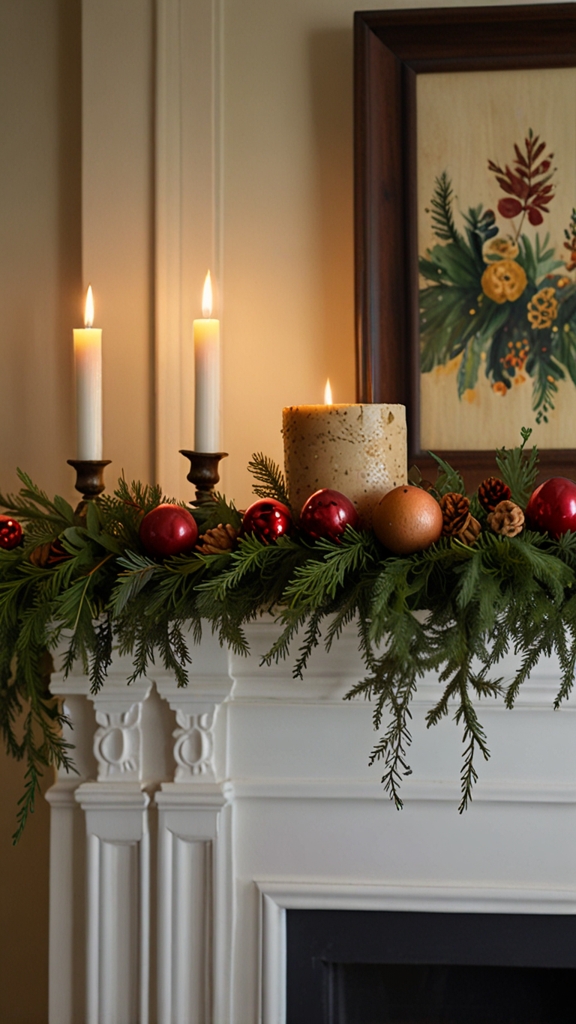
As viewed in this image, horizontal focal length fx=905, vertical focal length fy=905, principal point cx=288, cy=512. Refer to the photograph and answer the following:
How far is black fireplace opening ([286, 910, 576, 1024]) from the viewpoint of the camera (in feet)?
3.22

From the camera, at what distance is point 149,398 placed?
1236 millimetres

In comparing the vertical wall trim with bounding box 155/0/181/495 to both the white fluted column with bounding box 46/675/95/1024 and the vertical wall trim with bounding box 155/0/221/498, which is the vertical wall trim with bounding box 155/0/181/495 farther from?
the white fluted column with bounding box 46/675/95/1024

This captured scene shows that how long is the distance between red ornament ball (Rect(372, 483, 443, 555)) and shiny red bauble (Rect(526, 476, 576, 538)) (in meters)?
0.10

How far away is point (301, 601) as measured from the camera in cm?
81

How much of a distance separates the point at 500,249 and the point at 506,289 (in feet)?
0.17

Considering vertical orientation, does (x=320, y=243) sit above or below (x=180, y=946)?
above

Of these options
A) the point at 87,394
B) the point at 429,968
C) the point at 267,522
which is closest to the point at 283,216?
the point at 87,394

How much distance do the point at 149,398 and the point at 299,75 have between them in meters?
0.48

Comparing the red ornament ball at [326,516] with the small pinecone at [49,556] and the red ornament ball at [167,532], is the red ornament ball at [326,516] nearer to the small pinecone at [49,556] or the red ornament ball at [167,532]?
the red ornament ball at [167,532]

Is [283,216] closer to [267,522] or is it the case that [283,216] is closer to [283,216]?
[283,216]

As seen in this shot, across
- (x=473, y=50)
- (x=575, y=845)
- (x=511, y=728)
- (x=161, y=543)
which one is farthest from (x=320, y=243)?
(x=575, y=845)

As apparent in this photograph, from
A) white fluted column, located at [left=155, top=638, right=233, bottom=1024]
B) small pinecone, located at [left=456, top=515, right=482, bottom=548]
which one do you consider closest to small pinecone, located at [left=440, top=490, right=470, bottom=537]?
small pinecone, located at [left=456, top=515, right=482, bottom=548]

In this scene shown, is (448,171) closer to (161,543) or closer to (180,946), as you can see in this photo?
(161,543)

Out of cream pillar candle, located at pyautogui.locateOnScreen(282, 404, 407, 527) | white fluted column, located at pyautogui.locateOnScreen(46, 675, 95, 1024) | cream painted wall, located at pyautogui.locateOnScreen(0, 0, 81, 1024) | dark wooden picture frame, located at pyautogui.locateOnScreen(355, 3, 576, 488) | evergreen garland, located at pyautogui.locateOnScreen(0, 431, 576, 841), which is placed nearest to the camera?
evergreen garland, located at pyautogui.locateOnScreen(0, 431, 576, 841)
